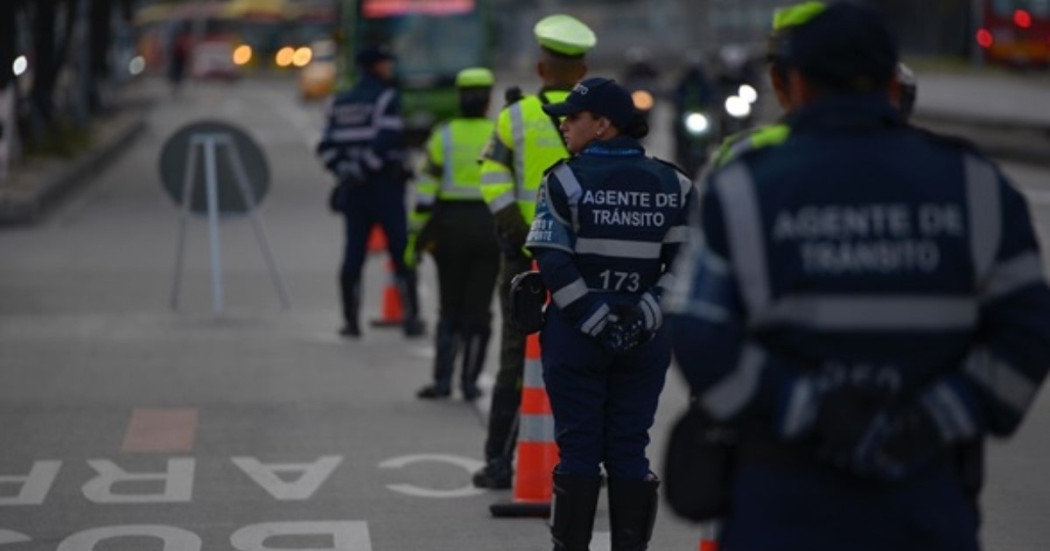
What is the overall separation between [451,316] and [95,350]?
3.28 meters

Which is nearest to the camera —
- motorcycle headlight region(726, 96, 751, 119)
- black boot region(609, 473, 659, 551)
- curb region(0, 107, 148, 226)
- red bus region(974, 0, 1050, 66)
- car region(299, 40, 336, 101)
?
black boot region(609, 473, 659, 551)

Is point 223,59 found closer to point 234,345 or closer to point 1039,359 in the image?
point 234,345

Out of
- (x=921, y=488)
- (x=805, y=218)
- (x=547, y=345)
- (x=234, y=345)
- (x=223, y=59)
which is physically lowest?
A: (x=223, y=59)

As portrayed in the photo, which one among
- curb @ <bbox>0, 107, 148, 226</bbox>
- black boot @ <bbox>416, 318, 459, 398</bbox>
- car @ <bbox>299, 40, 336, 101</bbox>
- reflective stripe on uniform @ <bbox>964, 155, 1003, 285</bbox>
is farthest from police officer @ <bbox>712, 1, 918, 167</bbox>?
car @ <bbox>299, 40, 336, 101</bbox>

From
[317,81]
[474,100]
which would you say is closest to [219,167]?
[474,100]

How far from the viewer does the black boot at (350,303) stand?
1531 centimetres

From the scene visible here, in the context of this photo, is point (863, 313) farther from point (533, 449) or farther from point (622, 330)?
point (533, 449)

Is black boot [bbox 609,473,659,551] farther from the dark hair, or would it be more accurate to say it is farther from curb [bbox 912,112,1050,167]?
curb [bbox 912,112,1050,167]

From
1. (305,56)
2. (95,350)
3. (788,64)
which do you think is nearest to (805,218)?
(788,64)

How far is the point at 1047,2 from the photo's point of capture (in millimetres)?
54000

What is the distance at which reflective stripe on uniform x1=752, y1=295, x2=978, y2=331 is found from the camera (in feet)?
14.6

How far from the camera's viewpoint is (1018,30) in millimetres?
54812

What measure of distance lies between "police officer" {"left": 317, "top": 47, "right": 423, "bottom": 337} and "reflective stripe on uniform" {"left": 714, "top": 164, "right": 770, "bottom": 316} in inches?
422

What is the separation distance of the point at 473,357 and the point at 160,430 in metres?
1.77
